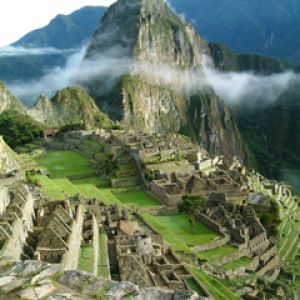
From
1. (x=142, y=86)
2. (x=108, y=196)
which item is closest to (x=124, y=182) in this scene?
(x=108, y=196)

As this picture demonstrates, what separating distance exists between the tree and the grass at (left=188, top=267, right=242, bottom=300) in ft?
35.5

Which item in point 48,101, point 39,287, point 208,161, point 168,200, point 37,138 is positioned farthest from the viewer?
point 48,101

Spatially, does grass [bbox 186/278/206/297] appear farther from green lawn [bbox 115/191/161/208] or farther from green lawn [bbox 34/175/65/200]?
green lawn [bbox 115/191/161/208]

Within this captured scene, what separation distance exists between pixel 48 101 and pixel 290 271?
102 meters

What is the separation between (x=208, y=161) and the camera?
A: 57.9 metres

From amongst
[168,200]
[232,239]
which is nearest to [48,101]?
[168,200]

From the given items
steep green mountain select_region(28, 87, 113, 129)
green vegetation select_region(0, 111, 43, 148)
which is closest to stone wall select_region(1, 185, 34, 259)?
green vegetation select_region(0, 111, 43, 148)

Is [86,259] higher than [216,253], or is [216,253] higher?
[86,259]

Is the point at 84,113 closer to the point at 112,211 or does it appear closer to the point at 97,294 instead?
the point at 112,211

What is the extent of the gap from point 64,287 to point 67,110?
126647 mm

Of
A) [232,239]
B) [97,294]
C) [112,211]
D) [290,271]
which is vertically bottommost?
[290,271]

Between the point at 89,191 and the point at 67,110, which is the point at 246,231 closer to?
the point at 89,191

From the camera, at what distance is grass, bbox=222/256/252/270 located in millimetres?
31906

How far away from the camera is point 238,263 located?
108 feet
